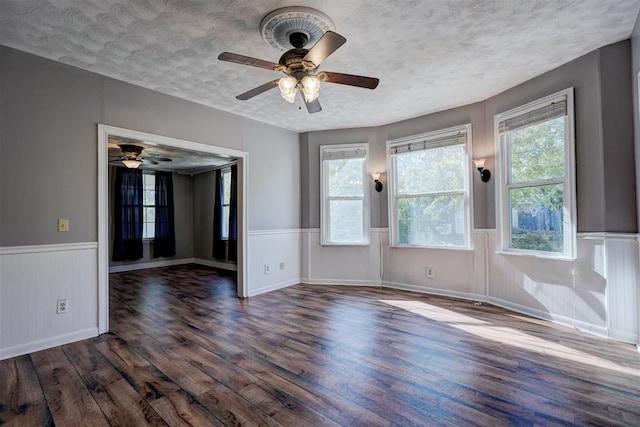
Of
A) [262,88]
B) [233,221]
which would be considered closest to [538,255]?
[262,88]

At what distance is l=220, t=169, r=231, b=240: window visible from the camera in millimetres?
7164

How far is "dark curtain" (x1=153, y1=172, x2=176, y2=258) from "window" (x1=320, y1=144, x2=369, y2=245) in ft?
14.2

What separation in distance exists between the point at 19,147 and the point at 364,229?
13.8 ft

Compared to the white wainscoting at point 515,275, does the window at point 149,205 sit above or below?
above

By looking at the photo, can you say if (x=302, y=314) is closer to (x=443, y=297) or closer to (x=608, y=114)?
(x=443, y=297)

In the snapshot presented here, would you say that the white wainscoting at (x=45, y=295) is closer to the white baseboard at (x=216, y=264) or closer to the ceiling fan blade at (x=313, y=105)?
the ceiling fan blade at (x=313, y=105)

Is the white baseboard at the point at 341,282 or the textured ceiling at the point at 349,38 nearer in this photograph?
the textured ceiling at the point at 349,38

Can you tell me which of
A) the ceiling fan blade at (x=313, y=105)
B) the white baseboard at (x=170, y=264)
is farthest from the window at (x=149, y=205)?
the ceiling fan blade at (x=313, y=105)

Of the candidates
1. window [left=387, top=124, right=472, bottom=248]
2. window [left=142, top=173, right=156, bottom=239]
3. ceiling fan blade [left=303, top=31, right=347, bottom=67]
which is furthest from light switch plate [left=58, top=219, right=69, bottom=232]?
window [left=142, top=173, right=156, bottom=239]

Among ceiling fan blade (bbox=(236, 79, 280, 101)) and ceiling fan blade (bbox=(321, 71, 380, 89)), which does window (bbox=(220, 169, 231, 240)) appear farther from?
ceiling fan blade (bbox=(321, 71, 380, 89))

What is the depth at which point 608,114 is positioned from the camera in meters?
2.84

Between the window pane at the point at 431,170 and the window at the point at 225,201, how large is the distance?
13.3 ft

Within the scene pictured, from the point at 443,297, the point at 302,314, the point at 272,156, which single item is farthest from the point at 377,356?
the point at 272,156

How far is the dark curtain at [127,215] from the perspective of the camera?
6.67 metres
